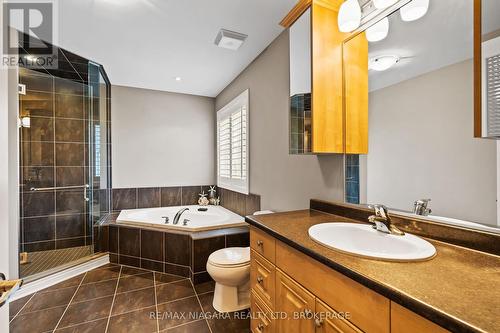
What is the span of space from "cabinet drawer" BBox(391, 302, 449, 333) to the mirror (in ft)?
2.03

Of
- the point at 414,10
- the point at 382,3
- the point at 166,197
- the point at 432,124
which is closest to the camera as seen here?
the point at 432,124

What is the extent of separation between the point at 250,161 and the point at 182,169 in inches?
64.2

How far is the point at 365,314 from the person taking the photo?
751mm

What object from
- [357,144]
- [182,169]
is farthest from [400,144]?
[182,169]

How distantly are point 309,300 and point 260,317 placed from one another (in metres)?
0.57

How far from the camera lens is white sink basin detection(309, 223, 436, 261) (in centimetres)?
90

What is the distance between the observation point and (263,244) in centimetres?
138

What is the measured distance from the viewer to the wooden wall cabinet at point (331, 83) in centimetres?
152

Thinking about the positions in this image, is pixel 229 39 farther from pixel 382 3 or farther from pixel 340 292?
pixel 340 292

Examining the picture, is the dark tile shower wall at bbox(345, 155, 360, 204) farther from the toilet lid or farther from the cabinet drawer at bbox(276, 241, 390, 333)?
the toilet lid

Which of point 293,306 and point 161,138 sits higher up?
point 161,138

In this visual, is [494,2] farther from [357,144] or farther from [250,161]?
[250,161]

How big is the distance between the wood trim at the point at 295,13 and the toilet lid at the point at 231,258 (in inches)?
78.5

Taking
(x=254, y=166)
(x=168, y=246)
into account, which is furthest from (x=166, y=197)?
(x=254, y=166)
